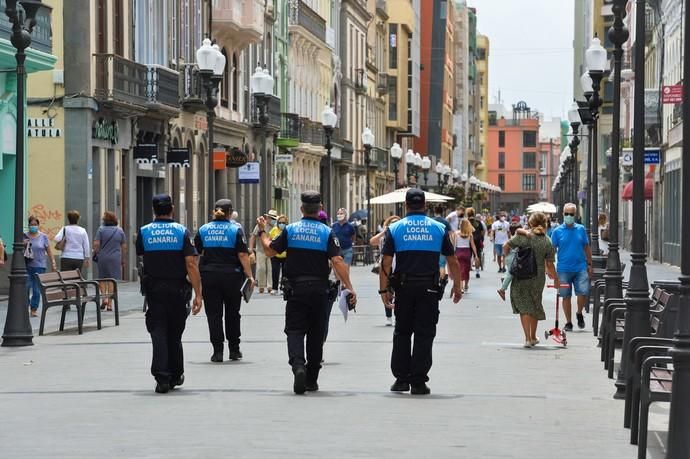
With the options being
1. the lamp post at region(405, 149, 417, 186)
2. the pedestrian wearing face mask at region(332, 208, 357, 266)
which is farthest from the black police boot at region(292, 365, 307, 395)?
the lamp post at region(405, 149, 417, 186)

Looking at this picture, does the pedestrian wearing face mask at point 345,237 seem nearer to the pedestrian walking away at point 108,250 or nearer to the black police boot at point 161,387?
the pedestrian walking away at point 108,250

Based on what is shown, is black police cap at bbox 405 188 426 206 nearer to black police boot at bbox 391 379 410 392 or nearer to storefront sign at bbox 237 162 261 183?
black police boot at bbox 391 379 410 392

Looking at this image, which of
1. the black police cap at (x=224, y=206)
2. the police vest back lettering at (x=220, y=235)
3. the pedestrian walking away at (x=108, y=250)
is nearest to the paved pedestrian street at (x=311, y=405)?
the police vest back lettering at (x=220, y=235)

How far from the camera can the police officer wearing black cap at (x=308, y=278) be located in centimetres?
1436

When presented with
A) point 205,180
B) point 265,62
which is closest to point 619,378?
point 205,180

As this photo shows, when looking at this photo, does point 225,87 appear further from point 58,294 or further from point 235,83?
point 58,294

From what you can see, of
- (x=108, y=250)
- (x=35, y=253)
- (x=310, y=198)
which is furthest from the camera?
(x=108, y=250)

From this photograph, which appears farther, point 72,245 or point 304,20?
point 304,20

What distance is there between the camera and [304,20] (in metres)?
67.4

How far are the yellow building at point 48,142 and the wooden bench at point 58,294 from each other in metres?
13.2

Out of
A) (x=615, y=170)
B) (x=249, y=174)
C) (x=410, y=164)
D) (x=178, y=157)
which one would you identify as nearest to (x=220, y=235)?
(x=615, y=170)

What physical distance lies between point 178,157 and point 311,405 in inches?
1154

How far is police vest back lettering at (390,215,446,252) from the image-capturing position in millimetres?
14430

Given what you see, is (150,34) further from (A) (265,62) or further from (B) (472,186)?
(B) (472,186)
